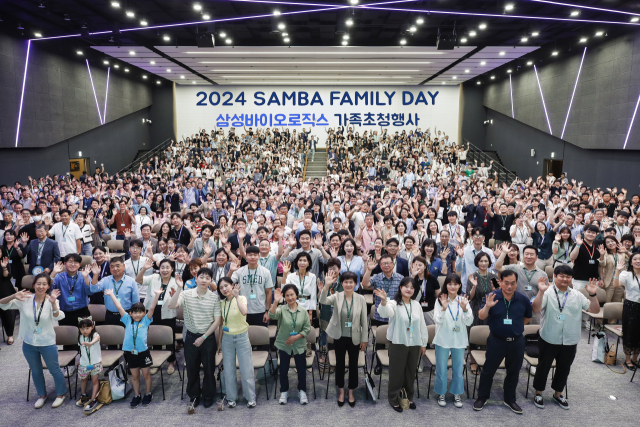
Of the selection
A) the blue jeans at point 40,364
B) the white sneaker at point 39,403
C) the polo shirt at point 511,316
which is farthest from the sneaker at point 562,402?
the white sneaker at point 39,403

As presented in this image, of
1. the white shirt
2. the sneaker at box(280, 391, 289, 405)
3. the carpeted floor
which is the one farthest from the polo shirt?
the white shirt

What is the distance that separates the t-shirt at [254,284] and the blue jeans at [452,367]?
2138 millimetres

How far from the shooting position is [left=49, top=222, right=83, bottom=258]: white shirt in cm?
669

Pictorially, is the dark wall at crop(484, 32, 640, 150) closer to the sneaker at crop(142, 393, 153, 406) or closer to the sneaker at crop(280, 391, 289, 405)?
the sneaker at crop(280, 391, 289, 405)

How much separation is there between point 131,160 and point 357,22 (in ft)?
49.7

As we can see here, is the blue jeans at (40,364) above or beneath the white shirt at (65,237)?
beneath

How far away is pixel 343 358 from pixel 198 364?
5.23 feet

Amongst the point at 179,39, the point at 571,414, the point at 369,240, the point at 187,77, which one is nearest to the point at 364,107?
the point at 187,77

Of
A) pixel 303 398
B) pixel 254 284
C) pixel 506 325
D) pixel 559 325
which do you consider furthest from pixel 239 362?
pixel 559 325

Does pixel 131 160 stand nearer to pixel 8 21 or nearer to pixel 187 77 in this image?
pixel 187 77

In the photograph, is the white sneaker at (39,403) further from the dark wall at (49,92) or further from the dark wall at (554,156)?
the dark wall at (554,156)

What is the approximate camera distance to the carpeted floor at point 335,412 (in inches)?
158

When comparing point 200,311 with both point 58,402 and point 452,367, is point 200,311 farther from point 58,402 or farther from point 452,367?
point 452,367

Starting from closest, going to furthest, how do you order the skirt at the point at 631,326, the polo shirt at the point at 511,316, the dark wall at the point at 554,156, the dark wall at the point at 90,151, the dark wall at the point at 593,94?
the polo shirt at the point at 511,316 → the skirt at the point at 631,326 → the dark wall at the point at 593,94 → the dark wall at the point at 554,156 → the dark wall at the point at 90,151
